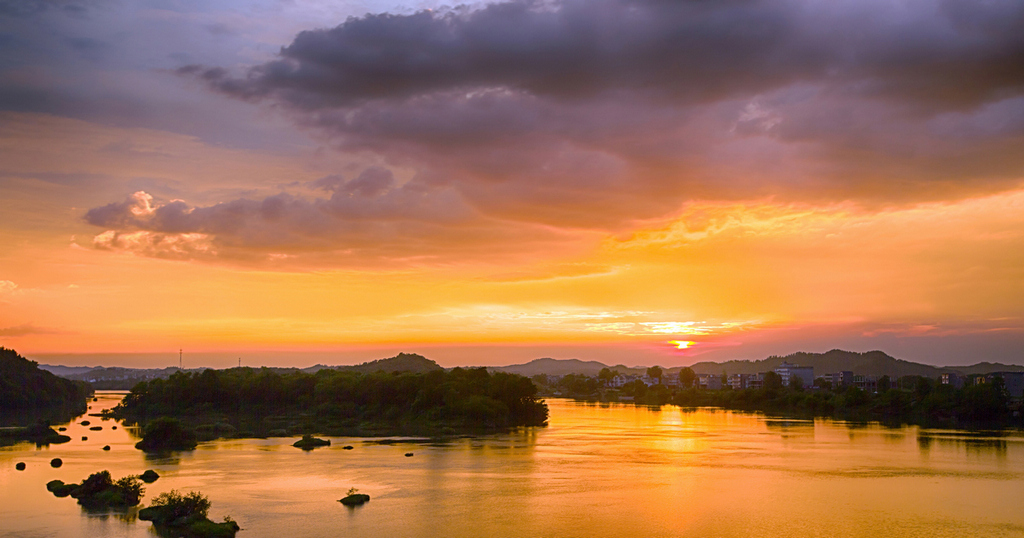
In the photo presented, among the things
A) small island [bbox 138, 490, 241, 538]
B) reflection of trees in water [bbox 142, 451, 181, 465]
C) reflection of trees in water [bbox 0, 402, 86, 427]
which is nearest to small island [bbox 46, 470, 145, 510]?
small island [bbox 138, 490, 241, 538]

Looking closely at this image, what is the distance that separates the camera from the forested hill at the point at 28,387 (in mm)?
98188

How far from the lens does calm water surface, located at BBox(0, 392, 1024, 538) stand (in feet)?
102

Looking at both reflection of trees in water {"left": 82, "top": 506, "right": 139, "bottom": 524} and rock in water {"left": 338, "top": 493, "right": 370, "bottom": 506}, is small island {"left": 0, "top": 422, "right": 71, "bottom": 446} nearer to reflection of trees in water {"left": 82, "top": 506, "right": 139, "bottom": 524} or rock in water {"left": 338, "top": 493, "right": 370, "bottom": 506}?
reflection of trees in water {"left": 82, "top": 506, "right": 139, "bottom": 524}

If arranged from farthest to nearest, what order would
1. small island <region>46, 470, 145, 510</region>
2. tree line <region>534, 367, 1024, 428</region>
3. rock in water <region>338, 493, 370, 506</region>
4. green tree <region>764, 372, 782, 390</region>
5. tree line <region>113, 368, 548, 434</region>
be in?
green tree <region>764, 372, 782, 390</region> < tree line <region>534, 367, 1024, 428</region> < tree line <region>113, 368, 548, 434</region> < rock in water <region>338, 493, 370, 506</region> < small island <region>46, 470, 145, 510</region>

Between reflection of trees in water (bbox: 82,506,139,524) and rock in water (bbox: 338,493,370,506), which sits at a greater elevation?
rock in water (bbox: 338,493,370,506)

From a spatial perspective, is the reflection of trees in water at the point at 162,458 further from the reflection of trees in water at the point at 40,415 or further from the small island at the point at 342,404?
the reflection of trees in water at the point at 40,415

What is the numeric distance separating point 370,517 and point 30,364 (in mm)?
103841

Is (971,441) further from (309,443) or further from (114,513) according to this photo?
(114,513)

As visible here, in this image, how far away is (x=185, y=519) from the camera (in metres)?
29.5

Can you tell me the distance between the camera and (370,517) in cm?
3203

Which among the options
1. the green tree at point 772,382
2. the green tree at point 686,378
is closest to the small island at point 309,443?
the green tree at point 772,382

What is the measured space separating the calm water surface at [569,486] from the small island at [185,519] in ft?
2.75

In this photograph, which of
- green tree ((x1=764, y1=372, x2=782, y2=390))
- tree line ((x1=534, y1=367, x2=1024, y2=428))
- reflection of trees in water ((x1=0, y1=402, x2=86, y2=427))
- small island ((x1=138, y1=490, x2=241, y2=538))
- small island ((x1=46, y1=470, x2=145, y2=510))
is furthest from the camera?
green tree ((x1=764, y1=372, x2=782, y2=390))

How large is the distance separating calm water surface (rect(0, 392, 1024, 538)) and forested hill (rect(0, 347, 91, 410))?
41.4 m
